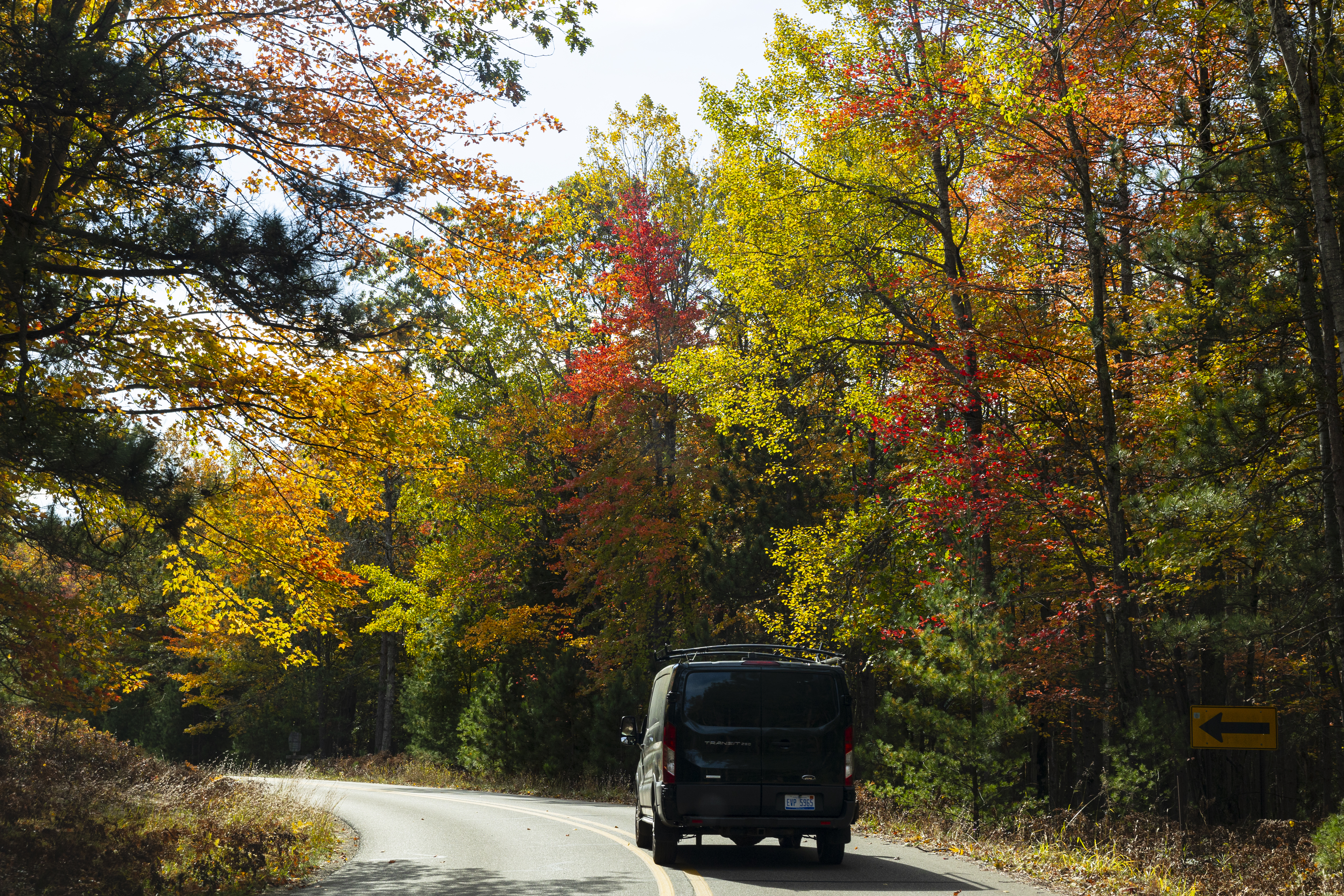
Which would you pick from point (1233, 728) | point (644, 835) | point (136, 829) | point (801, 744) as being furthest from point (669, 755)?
point (136, 829)

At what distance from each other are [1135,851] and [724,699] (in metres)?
4.59

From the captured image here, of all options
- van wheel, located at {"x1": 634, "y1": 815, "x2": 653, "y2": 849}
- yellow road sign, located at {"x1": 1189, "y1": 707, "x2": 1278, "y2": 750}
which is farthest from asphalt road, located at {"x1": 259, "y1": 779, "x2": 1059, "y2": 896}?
yellow road sign, located at {"x1": 1189, "y1": 707, "x2": 1278, "y2": 750}

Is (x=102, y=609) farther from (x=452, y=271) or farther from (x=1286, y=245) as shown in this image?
(x=1286, y=245)

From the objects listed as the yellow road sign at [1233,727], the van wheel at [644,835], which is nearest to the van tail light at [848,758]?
the van wheel at [644,835]

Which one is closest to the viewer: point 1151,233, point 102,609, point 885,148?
point 1151,233

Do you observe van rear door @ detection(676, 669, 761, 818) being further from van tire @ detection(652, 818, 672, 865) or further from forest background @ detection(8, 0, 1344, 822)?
forest background @ detection(8, 0, 1344, 822)

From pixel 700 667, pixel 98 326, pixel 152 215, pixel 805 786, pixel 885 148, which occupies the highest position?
pixel 885 148

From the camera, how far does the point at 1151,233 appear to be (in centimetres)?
1264

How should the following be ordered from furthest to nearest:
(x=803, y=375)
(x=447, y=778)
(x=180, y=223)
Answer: (x=447, y=778), (x=803, y=375), (x=180, y=223)

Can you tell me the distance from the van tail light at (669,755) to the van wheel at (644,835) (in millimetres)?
2043

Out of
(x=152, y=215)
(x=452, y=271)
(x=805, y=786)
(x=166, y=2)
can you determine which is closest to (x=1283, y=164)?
(x=805, y=786)

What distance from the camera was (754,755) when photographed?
34.1 feet

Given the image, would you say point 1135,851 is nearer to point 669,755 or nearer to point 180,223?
point 669,755

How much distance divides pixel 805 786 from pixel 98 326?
8.92 m
